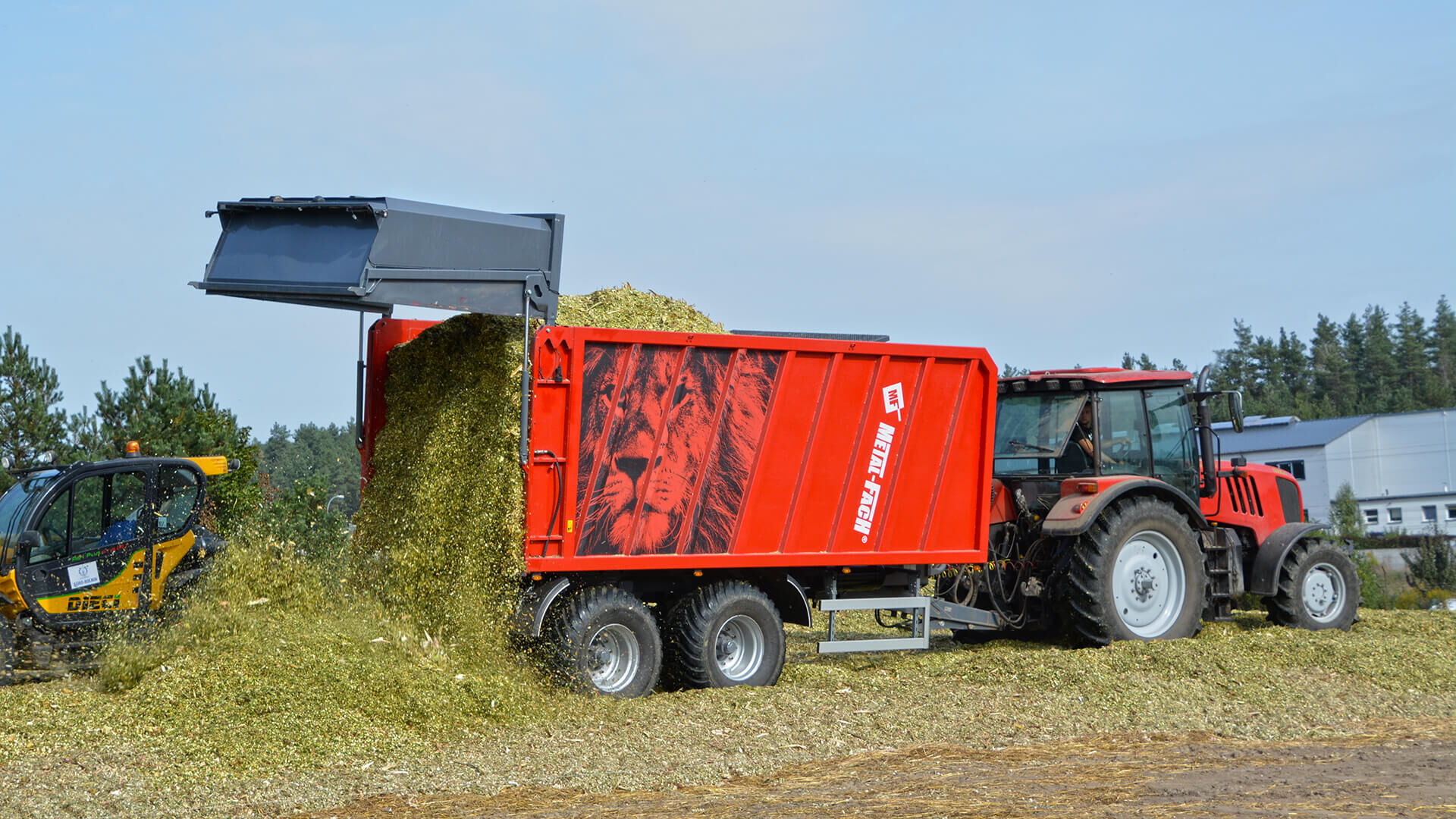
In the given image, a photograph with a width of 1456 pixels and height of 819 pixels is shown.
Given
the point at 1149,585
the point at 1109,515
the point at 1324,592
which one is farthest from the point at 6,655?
the point at 1324,592

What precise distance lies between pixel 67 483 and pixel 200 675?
3309mm

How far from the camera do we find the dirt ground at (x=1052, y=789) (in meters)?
5.44

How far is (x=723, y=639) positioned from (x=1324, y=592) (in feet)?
20.4

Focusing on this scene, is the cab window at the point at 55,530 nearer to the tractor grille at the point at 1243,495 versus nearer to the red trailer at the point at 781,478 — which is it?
the red trailer at the point at 781,478

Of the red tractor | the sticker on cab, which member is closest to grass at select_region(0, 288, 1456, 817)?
the red tractor

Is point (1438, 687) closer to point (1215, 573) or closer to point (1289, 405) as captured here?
point (1215, 573)

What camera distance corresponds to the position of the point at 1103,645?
9.93 meters

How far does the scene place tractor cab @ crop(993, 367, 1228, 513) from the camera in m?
10.4

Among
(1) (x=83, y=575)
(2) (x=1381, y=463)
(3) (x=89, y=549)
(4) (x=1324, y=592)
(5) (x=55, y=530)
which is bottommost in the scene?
(4) (x=1324, y=592)

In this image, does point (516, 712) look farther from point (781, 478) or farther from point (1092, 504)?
point (1092, 504)

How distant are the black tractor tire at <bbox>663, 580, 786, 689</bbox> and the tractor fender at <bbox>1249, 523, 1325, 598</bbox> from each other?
194 inches

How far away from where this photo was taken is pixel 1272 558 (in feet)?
36.5

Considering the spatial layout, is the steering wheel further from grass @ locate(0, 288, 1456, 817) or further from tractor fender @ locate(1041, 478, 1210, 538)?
tractor fender @ locate(1041, 478, 1210, 538)

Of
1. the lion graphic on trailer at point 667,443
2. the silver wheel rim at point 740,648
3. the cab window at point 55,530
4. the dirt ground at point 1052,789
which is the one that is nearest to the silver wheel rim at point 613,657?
the lion graphic on trailer at point 667,443
